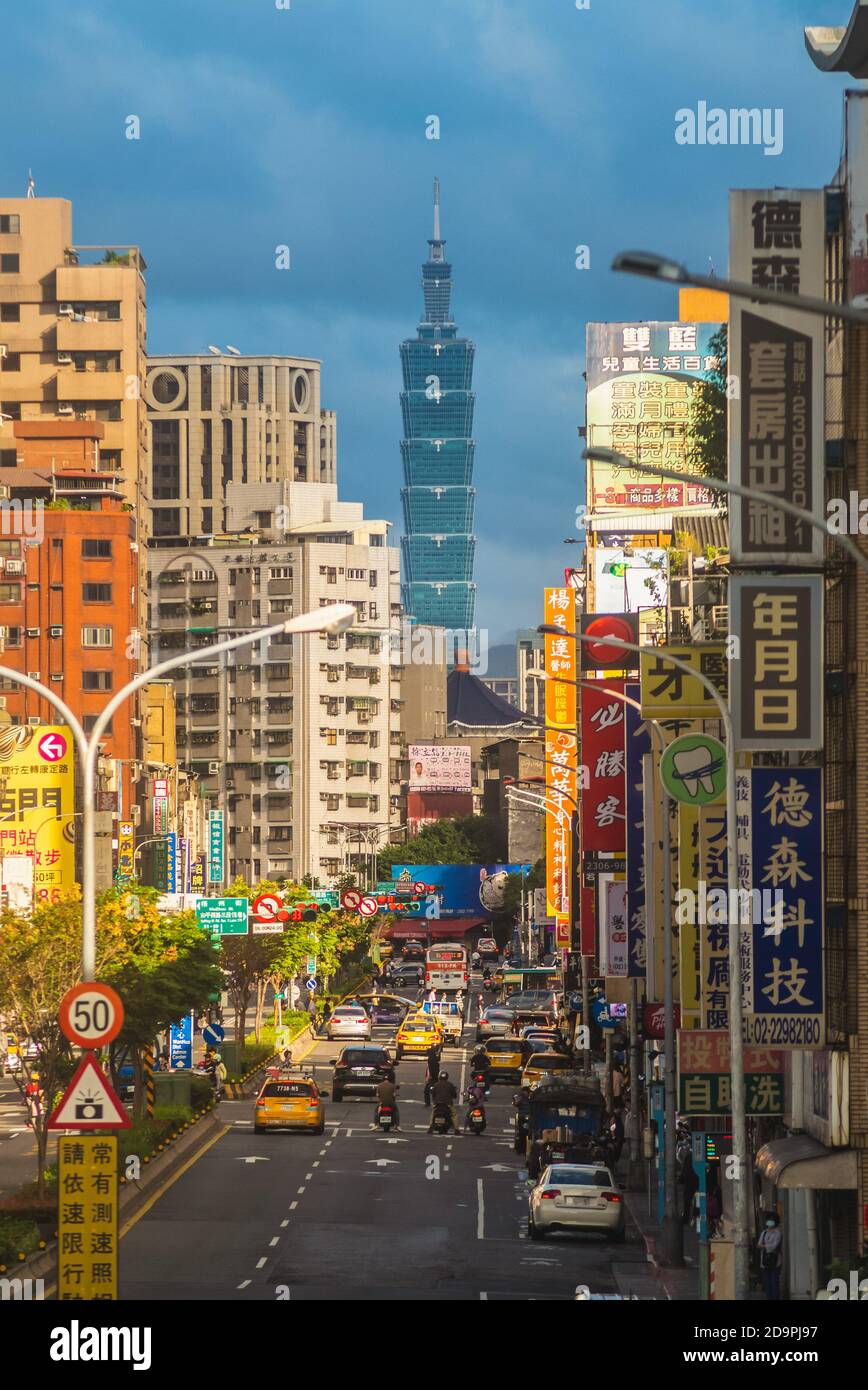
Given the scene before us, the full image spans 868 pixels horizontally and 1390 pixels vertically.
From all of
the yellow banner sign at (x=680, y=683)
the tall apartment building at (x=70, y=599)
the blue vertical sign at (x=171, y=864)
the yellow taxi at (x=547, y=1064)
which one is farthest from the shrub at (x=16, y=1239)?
the tall apartment building at (x=70, y=599)

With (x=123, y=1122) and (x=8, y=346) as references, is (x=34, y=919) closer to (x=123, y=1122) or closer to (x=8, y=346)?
(x=123, y=1122)

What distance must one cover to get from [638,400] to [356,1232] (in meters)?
78.3

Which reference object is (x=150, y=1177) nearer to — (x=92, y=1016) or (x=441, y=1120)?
(x=441, y=1120)

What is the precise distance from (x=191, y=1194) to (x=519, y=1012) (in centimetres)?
5527

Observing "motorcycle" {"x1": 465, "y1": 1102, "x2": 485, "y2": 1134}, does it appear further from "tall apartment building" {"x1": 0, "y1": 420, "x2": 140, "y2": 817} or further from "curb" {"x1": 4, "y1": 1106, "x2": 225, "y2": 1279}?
"tall apartment building" {"x1": 0, "y1": 420, "x2": 140, "y2": 817}

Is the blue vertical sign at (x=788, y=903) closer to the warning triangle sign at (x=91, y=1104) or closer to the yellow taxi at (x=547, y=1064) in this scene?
the warning triangle sign at (x=91, y=1104)

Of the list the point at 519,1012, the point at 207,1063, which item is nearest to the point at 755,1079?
the point at 207,1063

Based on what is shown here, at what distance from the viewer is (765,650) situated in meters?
29.8

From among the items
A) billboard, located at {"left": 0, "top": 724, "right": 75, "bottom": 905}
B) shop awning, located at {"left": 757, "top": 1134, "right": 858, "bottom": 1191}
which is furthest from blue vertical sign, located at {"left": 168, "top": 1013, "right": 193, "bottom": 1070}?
shop awning, located at {"left": 757, "top": 1134, "right": 858, "bottom": 1191}

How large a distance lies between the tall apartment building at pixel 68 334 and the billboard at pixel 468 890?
5725 centimetres

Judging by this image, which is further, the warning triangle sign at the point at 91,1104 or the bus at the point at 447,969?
the bus at the point at 447,969

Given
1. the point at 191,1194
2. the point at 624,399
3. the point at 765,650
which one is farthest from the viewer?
the point at 624,399

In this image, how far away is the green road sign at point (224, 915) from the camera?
68312mm

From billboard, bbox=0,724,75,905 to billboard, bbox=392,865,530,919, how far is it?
103m
